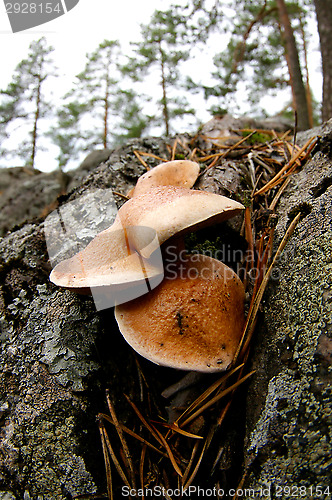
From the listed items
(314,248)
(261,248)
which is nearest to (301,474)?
(314,248)

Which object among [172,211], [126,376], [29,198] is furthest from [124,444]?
[29,198]

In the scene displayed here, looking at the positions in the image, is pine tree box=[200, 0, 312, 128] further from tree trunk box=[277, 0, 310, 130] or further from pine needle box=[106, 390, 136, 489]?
pine needle box=[106, 390, 136, 489]

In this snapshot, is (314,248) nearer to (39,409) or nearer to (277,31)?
(39,409)

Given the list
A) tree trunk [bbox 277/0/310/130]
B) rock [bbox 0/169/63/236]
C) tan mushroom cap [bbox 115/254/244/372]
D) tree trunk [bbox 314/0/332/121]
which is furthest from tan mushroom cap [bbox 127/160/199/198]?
tree trunk [bbox 277/0/310/130]

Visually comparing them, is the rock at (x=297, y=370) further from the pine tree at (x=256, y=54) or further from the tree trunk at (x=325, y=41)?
the pine tree at (x=256, y=54)

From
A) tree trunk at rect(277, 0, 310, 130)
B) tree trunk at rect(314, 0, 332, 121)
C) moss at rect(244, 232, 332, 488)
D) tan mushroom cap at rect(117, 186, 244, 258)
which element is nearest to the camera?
moss at rect(244, 232, 332, 488)

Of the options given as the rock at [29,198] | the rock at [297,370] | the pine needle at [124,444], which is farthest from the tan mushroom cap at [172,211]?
the rock at [29,198]

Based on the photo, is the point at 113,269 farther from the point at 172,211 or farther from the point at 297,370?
the point at 297,370
